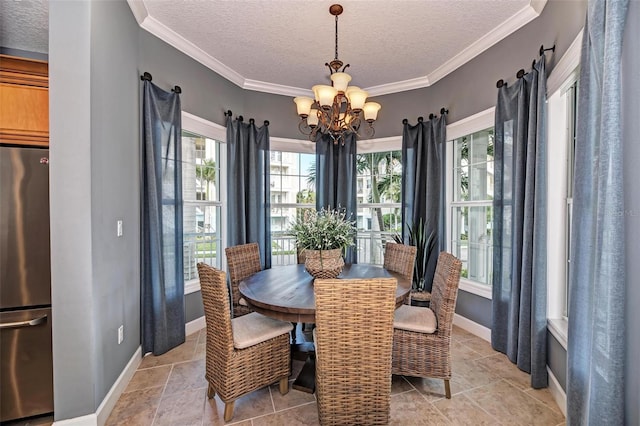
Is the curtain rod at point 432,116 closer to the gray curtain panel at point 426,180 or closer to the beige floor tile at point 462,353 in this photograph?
the gray curtain panel at point 426,180

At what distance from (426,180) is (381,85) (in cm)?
145

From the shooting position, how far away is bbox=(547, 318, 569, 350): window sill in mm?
2047

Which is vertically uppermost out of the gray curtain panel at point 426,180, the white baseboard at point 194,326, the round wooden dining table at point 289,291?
the gray curtain panel at point 426,180

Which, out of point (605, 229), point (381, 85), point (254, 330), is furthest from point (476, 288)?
point (381, 85)

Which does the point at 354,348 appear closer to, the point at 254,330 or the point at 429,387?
the point at 254,330

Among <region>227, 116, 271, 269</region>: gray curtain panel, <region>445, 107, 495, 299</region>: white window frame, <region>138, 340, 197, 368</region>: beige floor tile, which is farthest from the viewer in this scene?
<region>227, 116, 271, 269</region>: gray curtain panel

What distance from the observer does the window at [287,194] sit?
171 inches

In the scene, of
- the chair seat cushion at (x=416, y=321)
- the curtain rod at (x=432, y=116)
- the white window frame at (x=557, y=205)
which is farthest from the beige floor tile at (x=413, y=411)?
the curtain rod at (x=432, y=116)

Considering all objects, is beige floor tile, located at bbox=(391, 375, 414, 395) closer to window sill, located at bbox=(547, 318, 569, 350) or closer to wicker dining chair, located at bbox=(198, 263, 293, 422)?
wicker dining chair, located at bbox=(198, 263, 293, 422)

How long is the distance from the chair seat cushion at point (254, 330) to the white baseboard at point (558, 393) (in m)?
1.86

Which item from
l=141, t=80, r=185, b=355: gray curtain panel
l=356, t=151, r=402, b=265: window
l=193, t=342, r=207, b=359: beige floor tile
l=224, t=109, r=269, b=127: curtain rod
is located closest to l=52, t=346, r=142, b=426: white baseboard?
l=141, t=80, r=185, b=355: gray curtain panel

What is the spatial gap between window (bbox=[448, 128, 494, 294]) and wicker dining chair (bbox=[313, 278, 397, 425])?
6.54 ft

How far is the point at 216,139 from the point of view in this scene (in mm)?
3598

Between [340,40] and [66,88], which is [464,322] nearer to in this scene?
[340,40]
